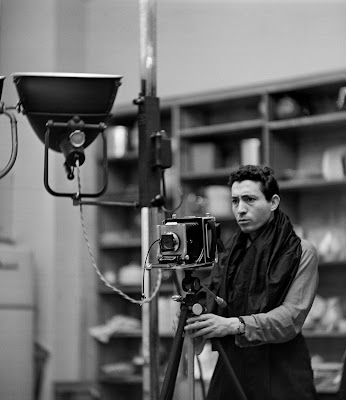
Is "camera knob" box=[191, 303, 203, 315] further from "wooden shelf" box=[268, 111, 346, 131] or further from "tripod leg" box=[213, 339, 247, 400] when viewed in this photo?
"wooden shelf" box=[268, 111, 346, 131]

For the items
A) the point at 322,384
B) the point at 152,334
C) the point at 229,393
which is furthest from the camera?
the point at 322,384

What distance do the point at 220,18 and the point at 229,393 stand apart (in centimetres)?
345

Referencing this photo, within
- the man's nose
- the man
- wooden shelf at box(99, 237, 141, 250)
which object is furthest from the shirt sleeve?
wooden shelf at box(99, 237, 141, 250)

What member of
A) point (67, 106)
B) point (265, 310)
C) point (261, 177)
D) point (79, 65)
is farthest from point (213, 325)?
point (79, 65)

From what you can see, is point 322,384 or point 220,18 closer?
point 322,384

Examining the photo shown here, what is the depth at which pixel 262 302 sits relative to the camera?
252cm

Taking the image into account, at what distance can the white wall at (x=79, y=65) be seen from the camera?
5.40 m

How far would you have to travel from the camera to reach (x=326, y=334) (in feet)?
15.3

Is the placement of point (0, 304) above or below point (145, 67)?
below

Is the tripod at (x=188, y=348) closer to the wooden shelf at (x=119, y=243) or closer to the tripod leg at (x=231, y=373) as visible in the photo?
the tripod leg at (x=231, y=373)

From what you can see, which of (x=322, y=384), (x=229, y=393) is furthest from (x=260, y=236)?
(x=322, y=384)

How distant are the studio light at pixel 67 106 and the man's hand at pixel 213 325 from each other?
637mm

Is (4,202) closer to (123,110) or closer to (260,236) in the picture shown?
(123,110)

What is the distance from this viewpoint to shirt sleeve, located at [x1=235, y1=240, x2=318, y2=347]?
7.98 ft
